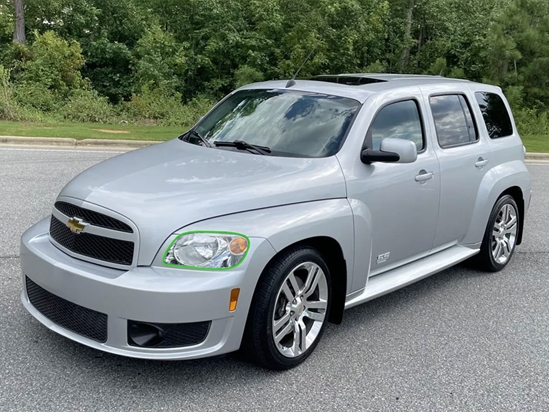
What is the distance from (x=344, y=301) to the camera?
4.01 m

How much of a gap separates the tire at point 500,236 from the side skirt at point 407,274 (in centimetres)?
22

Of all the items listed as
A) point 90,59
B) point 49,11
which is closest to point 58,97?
point 90,59

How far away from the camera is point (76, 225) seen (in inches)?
136

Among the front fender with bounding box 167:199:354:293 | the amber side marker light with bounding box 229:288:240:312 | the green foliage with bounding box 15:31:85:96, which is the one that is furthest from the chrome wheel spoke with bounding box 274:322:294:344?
the green foliage with bounding box 15:31:85:96

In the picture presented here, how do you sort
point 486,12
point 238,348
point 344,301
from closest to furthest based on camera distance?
point 238,348 < point 344,301 < point 486,12

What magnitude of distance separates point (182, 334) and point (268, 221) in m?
0.80

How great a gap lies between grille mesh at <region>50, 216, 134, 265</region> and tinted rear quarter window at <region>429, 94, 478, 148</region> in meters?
2.82

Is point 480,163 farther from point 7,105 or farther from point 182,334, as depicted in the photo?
point 7,105

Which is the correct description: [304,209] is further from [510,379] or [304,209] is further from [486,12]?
[486,12]

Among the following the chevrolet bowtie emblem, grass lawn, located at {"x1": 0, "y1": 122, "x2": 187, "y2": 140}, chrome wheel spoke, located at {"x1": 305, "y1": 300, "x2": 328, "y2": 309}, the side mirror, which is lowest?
grass lawn, located at {"x1": 0, "y1": 122, "x2": 187, "y2": 140}

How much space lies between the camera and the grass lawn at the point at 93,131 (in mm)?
13562

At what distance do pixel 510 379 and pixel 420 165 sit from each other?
1.69 metres

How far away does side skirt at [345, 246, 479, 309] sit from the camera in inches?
165

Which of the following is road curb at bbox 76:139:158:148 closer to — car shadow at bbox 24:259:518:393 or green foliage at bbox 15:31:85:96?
green foliage at bbox 15:31:85:96
